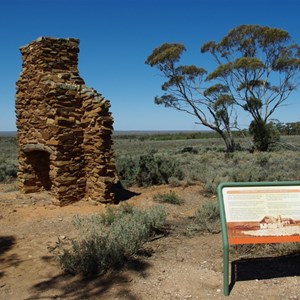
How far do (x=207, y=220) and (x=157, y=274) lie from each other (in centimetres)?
255

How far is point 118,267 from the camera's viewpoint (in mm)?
4734

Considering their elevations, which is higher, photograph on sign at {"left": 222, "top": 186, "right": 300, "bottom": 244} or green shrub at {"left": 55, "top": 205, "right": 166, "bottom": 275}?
photograph on sign at {"left": 222, "top": 186, "right": 300, "bottom": 244}

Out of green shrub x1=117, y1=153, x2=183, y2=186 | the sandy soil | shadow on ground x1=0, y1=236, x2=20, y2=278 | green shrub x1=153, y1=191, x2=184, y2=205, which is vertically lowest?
shadow on ground x1=0, y1=236, x2=20, y2=278

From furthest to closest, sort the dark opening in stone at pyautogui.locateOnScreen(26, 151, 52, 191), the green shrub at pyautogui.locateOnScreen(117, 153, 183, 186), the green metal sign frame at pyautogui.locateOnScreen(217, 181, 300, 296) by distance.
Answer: the green shrub at pyautogui.locateOnScreen(117, 153, 183, 186)
the dark opening in stone at pyautogui.locateOnScreen(26, 151, 52, 191)
the green metal sign frame at pyautogui.locateOnScreen(217, 181, 300, 296)

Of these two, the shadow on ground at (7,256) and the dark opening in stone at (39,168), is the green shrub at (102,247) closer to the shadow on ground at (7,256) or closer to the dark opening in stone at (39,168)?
the shadow on ground at (7,256)

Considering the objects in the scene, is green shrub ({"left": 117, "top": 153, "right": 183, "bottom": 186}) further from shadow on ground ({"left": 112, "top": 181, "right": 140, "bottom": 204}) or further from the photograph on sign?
the photograph on sign

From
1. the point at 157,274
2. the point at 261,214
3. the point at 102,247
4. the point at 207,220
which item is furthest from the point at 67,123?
the point at 261,214

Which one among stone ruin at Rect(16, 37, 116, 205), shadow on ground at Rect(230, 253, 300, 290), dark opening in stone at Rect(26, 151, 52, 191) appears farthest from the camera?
dark opening in stone at Rect(26, 151, 52, 191)

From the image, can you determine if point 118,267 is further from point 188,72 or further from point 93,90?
point 188,72

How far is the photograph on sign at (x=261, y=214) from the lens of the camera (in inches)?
155

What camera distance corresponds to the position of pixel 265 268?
4625 mm

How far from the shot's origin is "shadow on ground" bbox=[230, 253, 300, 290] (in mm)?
4395

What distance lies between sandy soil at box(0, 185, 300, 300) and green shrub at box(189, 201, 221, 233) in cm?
23

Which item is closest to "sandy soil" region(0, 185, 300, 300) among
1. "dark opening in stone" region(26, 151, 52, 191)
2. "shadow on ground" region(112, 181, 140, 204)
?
"shadow on ground" region(112, 181, 140, 204)
